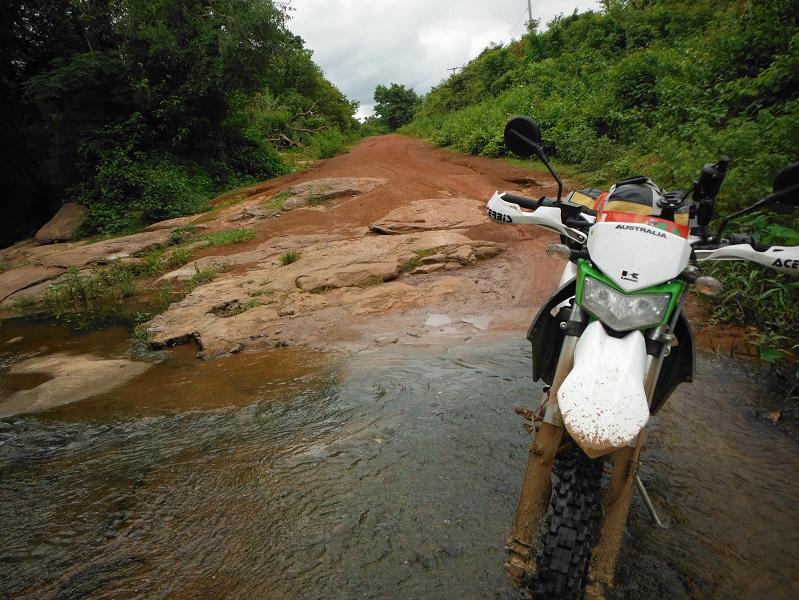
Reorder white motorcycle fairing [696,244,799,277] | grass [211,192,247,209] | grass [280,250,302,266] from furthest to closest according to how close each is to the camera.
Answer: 1. grass [211,192,247,209]
2. grass [280,250,302,266]
3. white motorcycle fairing [696,244,799,277]

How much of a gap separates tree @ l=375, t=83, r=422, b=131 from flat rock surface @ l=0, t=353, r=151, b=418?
48.0 meters

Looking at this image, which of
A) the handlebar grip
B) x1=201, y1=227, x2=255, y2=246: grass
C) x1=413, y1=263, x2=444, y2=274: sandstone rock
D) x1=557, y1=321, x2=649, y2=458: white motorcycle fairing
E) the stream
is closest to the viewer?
x1=557, y1=321, x2=649, y2=458: white motorcycle fairing

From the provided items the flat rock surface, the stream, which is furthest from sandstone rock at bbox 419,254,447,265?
the flat rock surface

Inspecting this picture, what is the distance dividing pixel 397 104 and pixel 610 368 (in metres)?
52.7

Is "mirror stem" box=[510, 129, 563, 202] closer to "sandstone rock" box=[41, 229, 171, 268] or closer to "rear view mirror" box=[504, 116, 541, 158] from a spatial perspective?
"rear view mirror" box=[504, 116, 541, 158]

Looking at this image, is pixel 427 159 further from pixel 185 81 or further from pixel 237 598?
pixel 237 598

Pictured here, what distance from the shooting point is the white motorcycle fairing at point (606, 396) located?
1.42 metres

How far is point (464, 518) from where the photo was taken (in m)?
2.28

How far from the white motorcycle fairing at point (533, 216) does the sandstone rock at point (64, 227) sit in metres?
14.6

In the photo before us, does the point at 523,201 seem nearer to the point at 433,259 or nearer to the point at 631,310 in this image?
the point at 631,310

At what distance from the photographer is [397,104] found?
164 feet

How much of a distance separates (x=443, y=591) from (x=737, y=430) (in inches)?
90.6

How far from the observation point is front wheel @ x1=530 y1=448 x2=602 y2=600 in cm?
157

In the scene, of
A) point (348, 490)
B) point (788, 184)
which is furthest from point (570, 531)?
point (788, 184)
